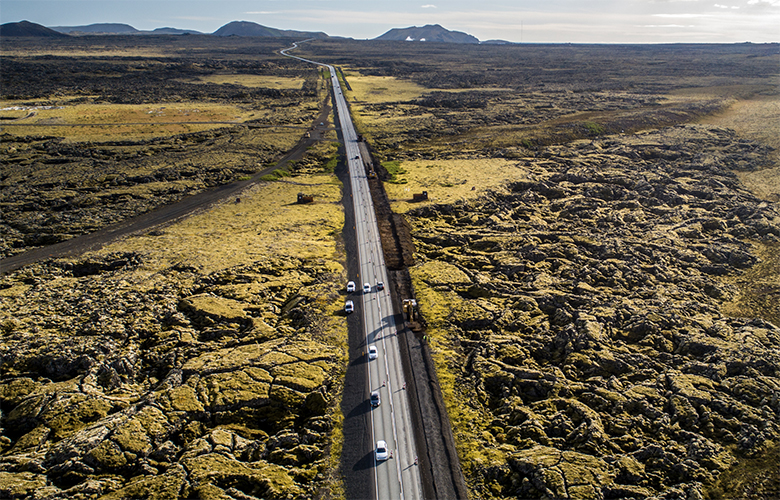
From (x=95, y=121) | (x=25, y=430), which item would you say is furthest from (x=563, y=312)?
(x=95, y=121)

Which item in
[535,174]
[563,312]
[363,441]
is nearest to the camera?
[363,441]

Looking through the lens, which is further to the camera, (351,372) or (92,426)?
(351,372)

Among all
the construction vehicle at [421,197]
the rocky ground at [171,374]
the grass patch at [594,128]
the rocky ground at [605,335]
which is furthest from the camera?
the grass patch at [594,128]

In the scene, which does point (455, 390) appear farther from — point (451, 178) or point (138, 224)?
point (451, 178)

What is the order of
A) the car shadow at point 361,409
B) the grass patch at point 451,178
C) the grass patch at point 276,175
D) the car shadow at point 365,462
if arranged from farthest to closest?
the grass patch at point 276,175 < the grass patch at point 451,178 < the car shadow at point 361,409 < the car shadow at point 365,462

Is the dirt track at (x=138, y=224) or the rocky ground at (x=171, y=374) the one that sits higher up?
the dirt track at (x=138, y=224)

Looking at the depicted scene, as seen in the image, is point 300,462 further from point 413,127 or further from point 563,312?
point 413,127

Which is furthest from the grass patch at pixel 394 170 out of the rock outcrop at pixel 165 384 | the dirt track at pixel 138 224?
the rock outcrop at pixel 165 384

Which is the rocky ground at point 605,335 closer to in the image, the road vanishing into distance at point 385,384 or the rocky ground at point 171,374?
the road vanishing into distance at point 385,384
